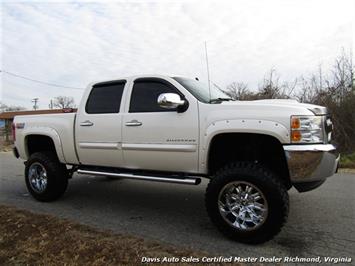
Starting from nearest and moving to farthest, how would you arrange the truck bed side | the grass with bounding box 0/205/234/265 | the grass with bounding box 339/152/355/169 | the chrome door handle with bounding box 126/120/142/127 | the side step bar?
the grass with bounding box 0/205/234/265 → the side step bar → the chrome door handle with bounding box 126/120/142/127 → the truck bed side → the grass with bounding box 339/152/355/169

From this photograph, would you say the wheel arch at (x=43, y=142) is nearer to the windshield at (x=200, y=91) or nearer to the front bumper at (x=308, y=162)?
→ the windshield at (x=200, y=91)

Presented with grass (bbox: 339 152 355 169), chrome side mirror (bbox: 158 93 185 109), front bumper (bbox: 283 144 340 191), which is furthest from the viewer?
grass (bbox: 339 152 355 169)

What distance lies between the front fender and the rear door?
4.50 ft

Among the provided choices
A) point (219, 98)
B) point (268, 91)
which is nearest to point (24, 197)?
point (219, 98)

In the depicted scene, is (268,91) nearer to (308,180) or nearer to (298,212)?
(298,212)

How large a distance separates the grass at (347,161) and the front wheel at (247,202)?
22.2 feet

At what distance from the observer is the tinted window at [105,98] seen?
5.28 metres

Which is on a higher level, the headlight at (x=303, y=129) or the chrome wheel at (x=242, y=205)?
the headlight at (x=303, y=129)

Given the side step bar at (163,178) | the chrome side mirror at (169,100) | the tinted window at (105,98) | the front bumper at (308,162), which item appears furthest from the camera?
the tinted window at (105,98)

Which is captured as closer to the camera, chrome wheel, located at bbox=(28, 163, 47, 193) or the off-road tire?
the off-road tire

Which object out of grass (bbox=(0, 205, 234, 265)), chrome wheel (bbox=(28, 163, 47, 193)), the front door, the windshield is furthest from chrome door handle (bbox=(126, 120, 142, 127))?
chrome wheel (bbox=(28, 163, 47, 193))

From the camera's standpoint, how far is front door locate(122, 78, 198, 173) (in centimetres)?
441

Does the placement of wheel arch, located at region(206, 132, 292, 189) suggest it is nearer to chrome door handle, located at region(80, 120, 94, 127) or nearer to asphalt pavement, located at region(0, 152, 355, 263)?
asphalt pavement, located at region(0, 152, 355, 263)

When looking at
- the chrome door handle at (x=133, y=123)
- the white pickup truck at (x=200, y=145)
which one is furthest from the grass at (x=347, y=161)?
the chrome door handle at (x=133, y=123)
